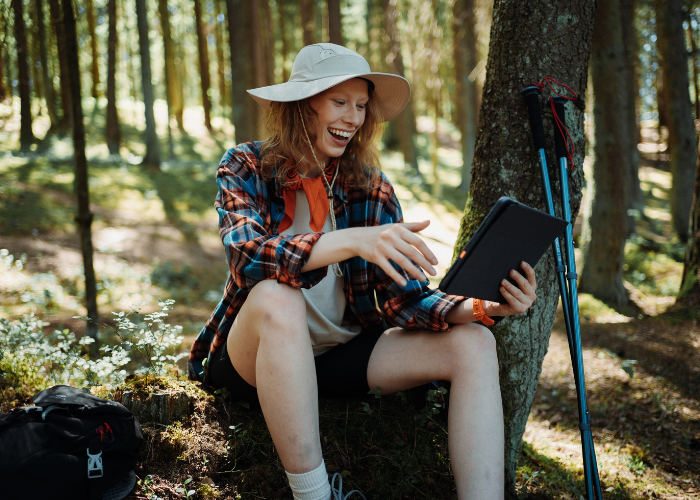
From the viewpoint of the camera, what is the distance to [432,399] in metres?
2.12

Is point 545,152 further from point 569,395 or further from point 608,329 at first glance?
point 608,329

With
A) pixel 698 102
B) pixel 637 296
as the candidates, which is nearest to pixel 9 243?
pixel 637 296

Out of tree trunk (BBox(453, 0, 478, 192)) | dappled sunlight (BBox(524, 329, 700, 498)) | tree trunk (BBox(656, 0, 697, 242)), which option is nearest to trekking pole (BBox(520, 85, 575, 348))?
dappled sunlight (BBox(524, 329, 700, 498))

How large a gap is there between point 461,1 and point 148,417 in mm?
13004

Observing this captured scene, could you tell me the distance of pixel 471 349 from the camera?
1816 mm

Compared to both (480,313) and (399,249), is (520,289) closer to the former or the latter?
(480,313)

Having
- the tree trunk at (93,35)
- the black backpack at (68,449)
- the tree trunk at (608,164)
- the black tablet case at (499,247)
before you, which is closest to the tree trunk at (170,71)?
the tree trunk at (93,35)

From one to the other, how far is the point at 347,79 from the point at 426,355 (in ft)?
3.87

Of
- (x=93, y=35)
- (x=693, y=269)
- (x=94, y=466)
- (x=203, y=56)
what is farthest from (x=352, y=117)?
(x=93, y=35)

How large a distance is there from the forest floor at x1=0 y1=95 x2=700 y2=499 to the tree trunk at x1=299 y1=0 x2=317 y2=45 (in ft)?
17.8

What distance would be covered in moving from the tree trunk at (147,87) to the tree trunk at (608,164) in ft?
32.7

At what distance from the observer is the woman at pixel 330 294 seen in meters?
1.63

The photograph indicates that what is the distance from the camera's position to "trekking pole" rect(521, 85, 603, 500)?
6.28 feet

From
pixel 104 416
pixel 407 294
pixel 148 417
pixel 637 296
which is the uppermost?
pixel 407 294
